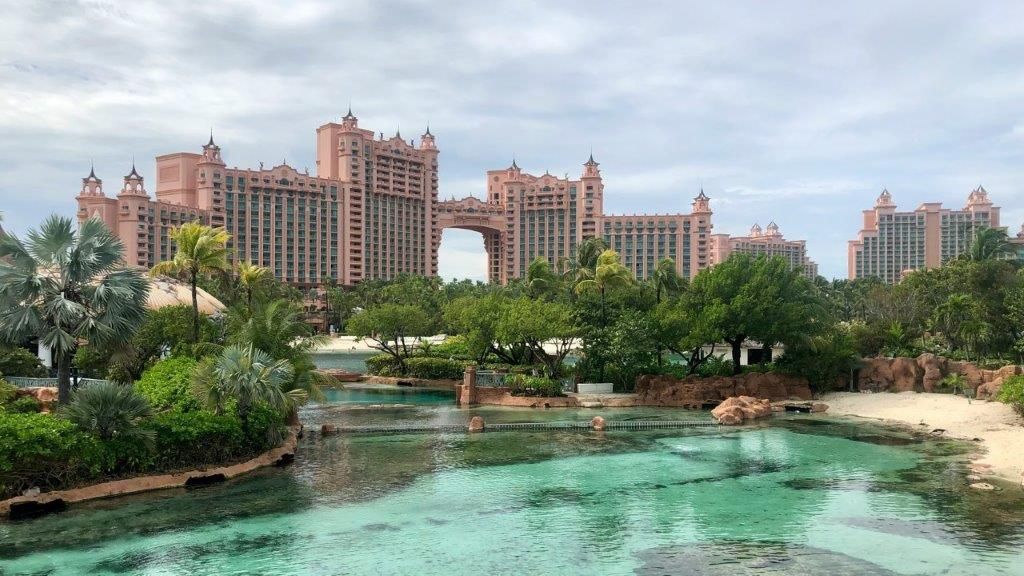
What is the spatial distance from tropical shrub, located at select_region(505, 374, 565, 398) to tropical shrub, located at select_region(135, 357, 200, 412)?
18.3m

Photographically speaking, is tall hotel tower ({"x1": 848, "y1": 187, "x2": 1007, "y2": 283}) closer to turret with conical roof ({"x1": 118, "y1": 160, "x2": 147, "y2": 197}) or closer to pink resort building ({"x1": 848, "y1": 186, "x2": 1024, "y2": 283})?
pink resort building ({"x1": 848, "y1": 186, "x2": 1024, "y2": 283})

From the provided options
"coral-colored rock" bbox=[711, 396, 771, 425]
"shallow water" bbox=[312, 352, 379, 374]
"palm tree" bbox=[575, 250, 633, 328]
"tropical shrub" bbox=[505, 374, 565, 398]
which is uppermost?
"palm tree" bbox=[575, 250, 633, 328]

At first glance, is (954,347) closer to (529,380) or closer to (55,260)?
(529,380)

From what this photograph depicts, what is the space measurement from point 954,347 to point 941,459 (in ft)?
74.1

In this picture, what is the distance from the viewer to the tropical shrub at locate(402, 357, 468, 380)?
52281mm

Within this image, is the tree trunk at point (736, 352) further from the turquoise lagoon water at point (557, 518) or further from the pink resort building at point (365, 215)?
the pink resort building at point (365, 215)

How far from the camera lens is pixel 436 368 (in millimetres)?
52969

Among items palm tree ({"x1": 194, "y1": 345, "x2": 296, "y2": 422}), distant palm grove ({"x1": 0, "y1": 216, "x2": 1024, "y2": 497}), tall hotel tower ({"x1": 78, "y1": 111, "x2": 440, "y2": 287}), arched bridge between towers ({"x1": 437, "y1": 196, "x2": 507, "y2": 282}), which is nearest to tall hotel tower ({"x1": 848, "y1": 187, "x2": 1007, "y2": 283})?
arched bridge between towers ({"x1": 437, "y1": 196, "x2": 507, "y2": 282})

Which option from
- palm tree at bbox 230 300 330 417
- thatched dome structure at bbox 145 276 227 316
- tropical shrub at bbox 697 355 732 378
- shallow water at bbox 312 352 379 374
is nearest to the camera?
palm tree at bbox 230 300 330 417

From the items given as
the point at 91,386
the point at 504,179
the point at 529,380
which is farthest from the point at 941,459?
the point at 504,179

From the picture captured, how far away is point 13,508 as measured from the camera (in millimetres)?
18188

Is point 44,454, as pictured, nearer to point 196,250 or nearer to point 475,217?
point 196,250

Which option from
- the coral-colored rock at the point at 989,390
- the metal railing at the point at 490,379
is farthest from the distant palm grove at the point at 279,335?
the coral-colored rock at the point at 989,390

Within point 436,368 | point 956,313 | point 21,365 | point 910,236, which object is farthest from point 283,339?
point 910,236
